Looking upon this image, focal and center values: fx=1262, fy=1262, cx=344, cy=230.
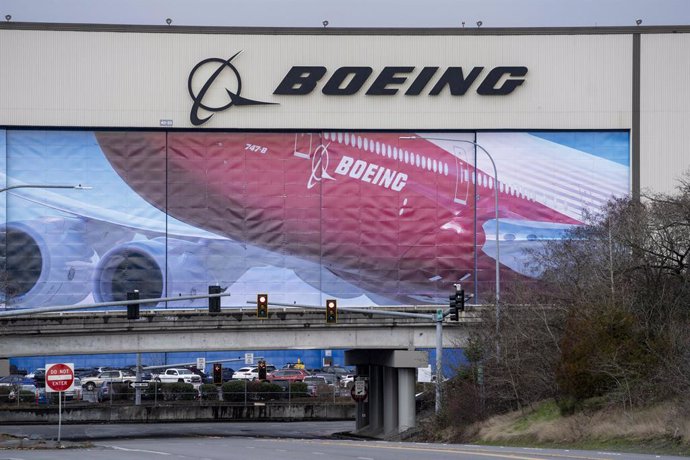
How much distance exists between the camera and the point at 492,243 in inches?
3189

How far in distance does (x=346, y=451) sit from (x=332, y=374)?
72987 millimetres

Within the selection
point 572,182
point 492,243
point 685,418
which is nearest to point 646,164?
point 572,182

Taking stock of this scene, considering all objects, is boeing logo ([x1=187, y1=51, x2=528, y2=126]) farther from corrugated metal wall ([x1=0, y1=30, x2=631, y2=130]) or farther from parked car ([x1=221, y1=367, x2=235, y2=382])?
parked car ([x1=221, y1=367, x2=235, y2=382])

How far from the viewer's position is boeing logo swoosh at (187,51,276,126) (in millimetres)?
80312

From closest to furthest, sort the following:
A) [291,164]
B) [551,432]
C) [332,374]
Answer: [551,432], [291,164], [332,374]

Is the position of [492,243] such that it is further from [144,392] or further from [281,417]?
[144,392]

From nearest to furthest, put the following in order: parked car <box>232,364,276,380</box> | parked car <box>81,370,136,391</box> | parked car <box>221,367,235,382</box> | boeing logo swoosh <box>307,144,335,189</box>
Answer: boeing logo swoosh <box>307,144,335,189</box> < parked car <box>81,370,136,391</box> < parked car <box>232,364,276,380</box> < parked car <box>221,367,235,382</box>

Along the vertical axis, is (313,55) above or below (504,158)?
above

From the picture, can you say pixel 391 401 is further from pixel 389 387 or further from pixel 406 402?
pixel 406 402

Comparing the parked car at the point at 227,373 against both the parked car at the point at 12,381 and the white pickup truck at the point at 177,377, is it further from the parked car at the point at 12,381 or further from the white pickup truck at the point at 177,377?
the parked car at the point at 12,381

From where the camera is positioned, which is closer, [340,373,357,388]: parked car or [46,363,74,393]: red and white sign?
[46,363,74,393]: red and white sign

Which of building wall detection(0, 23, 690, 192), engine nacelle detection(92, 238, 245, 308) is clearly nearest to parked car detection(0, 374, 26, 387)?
engine nacelle detection(92, 238, 245, 308)

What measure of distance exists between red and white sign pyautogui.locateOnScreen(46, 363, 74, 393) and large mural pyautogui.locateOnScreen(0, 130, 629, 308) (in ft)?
111

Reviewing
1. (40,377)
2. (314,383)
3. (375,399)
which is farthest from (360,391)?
(40,377)
